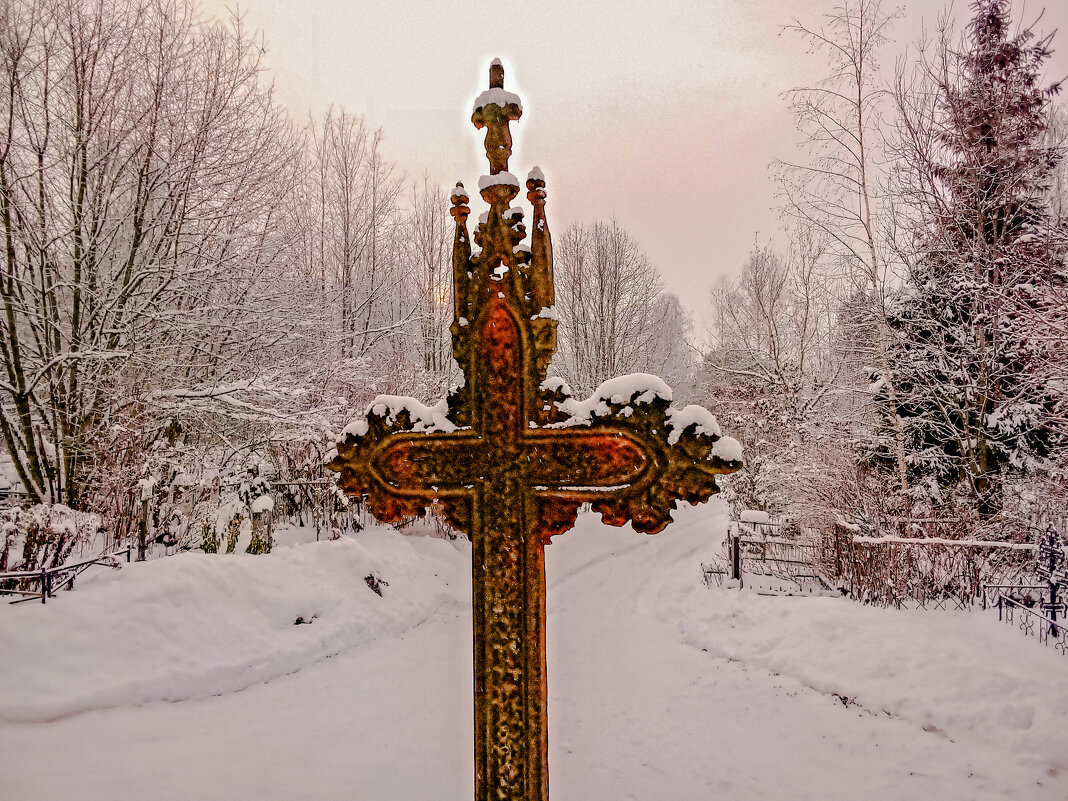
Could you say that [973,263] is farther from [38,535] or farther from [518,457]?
[38,535]

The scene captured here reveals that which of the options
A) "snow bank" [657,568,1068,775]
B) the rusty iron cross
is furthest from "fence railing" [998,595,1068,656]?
the rusty iron cross

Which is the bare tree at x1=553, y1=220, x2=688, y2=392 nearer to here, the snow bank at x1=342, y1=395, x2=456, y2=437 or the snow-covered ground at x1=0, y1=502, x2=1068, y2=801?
the snow-covered ground at x1=0, y1=502, x2=1068, y2=801

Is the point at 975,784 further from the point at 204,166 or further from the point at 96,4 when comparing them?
the point at 96,4

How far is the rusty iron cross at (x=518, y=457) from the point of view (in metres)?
2.17

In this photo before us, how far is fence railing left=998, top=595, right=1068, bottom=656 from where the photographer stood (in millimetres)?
6605

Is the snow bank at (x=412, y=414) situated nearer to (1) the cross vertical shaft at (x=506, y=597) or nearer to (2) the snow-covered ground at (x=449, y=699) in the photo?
(1) the cross vertical shaft at (x=506, y=597)

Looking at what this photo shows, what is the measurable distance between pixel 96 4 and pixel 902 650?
48.2 feet

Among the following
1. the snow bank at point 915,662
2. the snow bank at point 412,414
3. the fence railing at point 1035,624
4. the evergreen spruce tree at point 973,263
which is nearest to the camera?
the snow bank at point 412,414

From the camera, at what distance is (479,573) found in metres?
2.28

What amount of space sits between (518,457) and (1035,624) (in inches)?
332

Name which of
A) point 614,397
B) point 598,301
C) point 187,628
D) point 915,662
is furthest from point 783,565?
point 598,301

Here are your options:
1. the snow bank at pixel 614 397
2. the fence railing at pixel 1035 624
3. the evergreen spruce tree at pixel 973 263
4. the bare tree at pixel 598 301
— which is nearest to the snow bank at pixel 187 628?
the snow bank at pixel 614 397

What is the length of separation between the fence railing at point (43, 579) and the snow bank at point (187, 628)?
7.3 inches

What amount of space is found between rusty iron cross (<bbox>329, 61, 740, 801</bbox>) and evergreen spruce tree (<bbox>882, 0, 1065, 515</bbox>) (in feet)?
37.3
